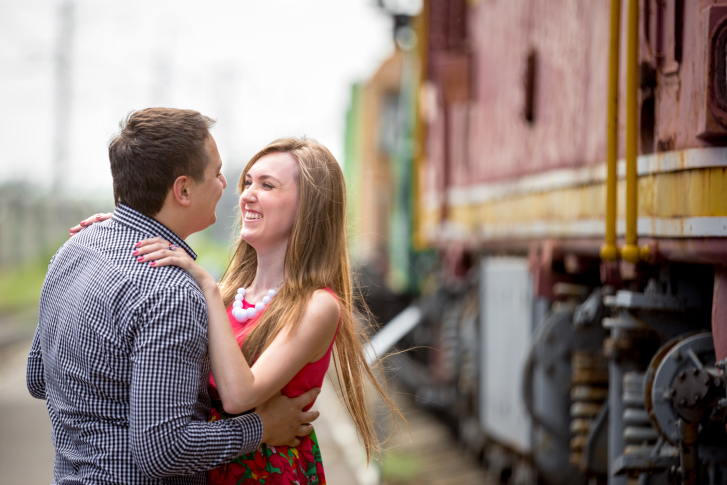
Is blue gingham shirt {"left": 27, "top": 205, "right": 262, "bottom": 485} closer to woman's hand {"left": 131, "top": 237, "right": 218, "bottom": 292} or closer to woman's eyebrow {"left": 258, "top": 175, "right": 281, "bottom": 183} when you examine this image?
woman's hand {"left": 131, "top": 237, "right": 218, "bottom": 292}

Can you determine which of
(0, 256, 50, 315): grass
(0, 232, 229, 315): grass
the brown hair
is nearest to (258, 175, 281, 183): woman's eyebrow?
the brown hair

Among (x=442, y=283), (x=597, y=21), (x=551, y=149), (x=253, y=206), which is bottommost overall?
(x=442, y=283)

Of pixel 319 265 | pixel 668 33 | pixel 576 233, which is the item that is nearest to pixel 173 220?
pixel 319 265

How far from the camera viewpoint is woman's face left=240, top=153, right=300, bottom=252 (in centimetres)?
215

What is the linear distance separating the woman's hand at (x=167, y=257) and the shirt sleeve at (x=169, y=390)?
0.26 ft

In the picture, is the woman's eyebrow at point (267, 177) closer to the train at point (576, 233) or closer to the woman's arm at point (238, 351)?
the train at point (576, 233)

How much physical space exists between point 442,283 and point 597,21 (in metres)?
4.12

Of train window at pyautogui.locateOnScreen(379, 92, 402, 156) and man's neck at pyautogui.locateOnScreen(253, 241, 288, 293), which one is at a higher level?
train window at pyautogui.locateOnScreen(379, 92, 402, 156)

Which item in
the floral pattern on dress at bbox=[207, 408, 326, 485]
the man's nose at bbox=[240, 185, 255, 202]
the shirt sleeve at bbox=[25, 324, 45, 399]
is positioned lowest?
the floral pattern on dress at bbox=[207, 408, 326, 485]

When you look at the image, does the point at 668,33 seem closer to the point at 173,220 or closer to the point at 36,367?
the point at 173,220

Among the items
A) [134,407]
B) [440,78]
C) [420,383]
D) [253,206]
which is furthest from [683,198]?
[420,383]

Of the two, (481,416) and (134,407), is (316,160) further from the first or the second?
(481,416)

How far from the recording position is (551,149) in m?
4.62

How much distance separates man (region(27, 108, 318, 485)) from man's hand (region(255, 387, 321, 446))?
0.02 meters
